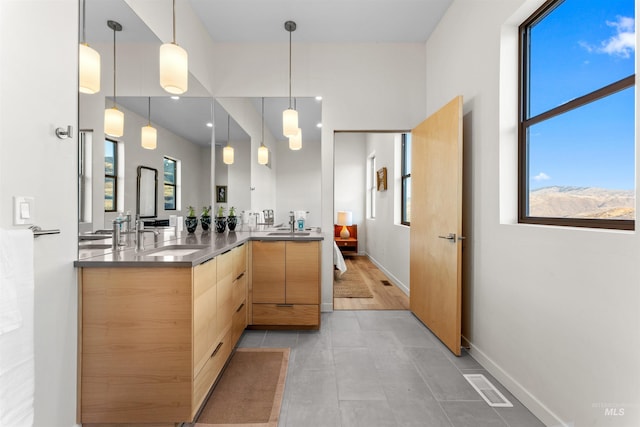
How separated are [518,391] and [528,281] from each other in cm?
65

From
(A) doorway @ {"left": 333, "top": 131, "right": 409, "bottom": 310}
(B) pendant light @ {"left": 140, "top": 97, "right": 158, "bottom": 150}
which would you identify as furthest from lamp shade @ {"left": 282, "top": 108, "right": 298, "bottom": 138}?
(B) pendant light @ {"left": 140, "top": 97, "right": 158, "bottom": 150}

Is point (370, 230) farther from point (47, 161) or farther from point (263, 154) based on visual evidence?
point (47, 161)

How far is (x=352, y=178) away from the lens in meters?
6.57

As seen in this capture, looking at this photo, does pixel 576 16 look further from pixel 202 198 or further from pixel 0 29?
pixel 202 198

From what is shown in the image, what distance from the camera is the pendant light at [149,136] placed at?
2049mm

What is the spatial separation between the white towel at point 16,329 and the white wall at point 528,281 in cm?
224

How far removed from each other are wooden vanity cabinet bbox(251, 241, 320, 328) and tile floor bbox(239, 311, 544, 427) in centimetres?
15

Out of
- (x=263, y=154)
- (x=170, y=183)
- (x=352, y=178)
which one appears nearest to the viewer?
(x=170, y=183)

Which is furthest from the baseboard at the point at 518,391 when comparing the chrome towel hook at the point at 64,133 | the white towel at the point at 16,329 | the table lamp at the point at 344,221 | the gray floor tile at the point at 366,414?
the table lamp at the point at 344,221

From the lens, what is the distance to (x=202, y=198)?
9.54 ft

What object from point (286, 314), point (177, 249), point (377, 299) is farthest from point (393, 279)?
point (177, 249)

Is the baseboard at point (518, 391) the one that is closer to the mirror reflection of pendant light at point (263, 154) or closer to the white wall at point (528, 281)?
the white wall at point (528, 281)

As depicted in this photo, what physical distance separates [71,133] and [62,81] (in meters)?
0.24

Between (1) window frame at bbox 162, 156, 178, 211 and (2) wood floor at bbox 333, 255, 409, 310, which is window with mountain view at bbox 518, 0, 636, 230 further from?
(1) window frame at bbox 162, 156, 178, 211
